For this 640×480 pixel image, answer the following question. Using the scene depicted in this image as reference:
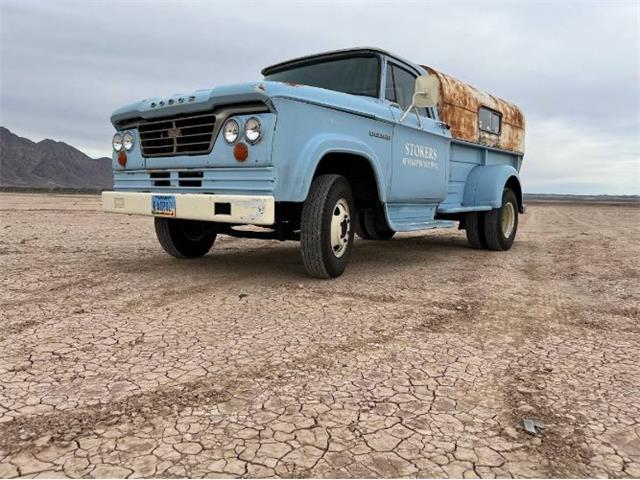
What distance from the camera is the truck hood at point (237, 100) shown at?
151 inches

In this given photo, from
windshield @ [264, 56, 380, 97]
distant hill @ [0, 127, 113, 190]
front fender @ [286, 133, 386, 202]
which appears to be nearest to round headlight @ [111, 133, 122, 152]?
windshield @ [264, 56, 380, 97]

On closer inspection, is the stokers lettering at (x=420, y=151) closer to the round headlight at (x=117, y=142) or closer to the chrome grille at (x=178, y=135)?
the chrome grille at (x=178, y=135)

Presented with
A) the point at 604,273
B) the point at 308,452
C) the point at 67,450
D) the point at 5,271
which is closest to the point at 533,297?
the point at 604,273

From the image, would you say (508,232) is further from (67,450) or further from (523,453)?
(67,450)

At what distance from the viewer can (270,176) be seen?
391 centimetres

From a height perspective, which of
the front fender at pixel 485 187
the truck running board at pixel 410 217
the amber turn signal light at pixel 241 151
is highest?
the amber turn signal light at pixel 241 151

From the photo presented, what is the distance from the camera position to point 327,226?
14.1 feet

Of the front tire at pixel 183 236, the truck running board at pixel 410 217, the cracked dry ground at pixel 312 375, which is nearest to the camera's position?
the cracked dry ground at pixel 312 375

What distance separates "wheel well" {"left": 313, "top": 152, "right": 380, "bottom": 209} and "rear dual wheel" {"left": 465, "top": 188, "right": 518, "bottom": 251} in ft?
8.95

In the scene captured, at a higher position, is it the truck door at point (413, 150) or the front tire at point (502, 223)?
the truck door at point (413, 150)

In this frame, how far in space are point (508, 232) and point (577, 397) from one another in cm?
590

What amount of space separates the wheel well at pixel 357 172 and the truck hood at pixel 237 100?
43cm

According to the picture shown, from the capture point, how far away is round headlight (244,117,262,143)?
12.8 ft

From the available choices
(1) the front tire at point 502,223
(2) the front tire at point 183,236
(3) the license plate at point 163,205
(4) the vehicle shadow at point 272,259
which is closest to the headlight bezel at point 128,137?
(3) the license plate at point 163,205
